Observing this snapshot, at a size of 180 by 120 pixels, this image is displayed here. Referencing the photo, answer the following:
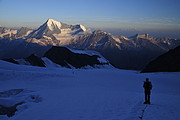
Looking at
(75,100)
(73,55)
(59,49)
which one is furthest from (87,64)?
(75,100)

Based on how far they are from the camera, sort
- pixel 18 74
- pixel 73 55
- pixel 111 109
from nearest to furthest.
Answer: pixel 111 109 → pixel 18 74 → pixel 73 55

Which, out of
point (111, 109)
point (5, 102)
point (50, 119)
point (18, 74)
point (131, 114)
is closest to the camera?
point (50, 119)

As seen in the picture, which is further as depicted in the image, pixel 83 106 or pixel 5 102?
pixel 5 102

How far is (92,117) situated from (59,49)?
366 feet

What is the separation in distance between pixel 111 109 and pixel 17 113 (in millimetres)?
5675

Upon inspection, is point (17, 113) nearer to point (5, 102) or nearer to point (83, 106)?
point (5, 102)

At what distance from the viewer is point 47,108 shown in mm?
10828

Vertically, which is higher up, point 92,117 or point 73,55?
point 92,117

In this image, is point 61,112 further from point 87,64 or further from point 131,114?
Answer: point 87,64

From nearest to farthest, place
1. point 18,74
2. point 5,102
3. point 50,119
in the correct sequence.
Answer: point 50,119, point 5,102, point 18,74

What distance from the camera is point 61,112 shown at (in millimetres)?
10086

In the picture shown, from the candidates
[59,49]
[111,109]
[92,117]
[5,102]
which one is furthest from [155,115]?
[59,49]

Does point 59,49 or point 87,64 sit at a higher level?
point 59,49

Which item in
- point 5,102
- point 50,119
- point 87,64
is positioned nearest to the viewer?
point 50,119
